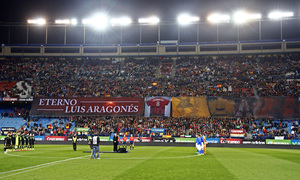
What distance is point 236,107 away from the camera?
53.7m

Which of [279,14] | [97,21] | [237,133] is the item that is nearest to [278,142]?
[237,133]

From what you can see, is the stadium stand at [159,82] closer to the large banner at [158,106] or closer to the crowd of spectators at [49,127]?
the crowd of spectators at [49,127]

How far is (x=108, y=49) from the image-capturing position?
7475 centimetres

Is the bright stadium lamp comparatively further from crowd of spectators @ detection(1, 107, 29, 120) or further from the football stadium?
crowd of spectators @ detection(1, 107, 29, 120)

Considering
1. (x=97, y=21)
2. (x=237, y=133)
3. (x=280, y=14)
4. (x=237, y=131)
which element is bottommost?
(x=237, y=133)

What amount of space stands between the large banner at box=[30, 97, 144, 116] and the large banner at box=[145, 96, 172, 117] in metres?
1.27

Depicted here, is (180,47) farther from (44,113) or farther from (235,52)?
(44,113)

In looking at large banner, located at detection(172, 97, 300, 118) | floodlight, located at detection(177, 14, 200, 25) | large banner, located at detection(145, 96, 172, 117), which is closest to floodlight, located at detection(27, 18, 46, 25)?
floodlight, located at detection(177, 14, 200, 25)

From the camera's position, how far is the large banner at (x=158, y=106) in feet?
183

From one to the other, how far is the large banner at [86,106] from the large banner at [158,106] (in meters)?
1.27

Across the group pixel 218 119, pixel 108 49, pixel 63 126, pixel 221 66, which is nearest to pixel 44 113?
pixel 63 126

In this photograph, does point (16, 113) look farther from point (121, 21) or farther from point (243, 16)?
point (243, 16)

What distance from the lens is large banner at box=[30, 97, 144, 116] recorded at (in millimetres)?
57188

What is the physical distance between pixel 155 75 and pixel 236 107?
20.8 metres
